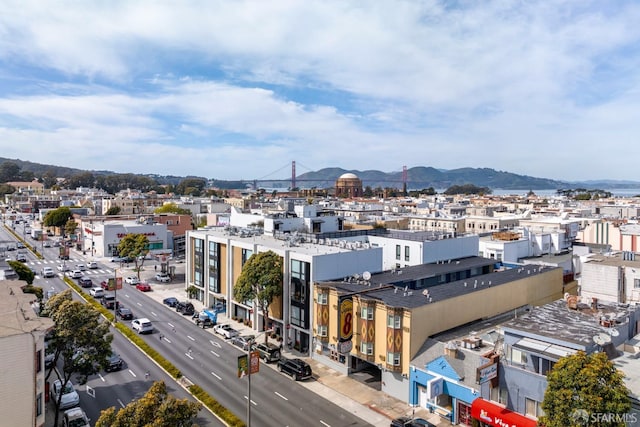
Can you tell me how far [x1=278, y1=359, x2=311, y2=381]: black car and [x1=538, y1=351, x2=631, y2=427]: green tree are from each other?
20.4 m

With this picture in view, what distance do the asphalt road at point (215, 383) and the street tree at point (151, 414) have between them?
337 inches

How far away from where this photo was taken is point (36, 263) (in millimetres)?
90188

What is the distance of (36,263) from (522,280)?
295 feet

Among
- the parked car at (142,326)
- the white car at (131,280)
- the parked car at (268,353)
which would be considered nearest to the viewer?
the parked car at (268,353)

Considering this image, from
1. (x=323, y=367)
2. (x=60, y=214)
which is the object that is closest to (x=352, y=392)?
(x=323, y=367)

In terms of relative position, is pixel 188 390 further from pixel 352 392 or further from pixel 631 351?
pixel 631 351

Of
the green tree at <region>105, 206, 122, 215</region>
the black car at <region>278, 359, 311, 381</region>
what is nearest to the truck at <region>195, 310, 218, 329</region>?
the black car at <region>278, 359, 311, 381</region>

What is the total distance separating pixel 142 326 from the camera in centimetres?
4928

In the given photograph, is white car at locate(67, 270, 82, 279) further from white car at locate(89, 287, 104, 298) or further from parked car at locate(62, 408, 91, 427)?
parked car at locate(62, 408, 91, 427)

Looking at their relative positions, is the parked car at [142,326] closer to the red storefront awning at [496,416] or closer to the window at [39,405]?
the window at [39,405]

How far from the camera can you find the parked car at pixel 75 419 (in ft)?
93.5

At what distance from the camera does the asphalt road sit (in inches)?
1259

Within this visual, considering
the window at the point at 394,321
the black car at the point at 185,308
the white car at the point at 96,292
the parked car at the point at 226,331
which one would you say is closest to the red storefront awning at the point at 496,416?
the window at the point at 394,321

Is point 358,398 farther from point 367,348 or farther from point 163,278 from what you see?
point 163,278
